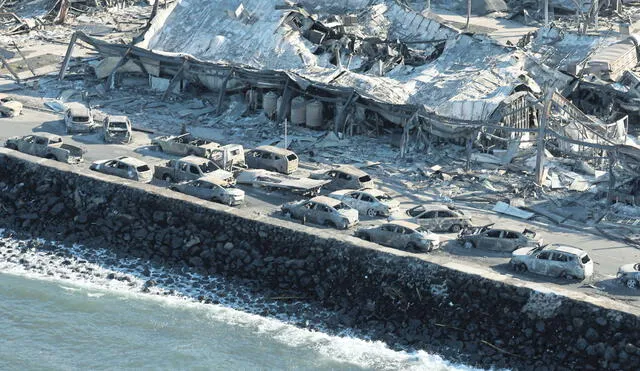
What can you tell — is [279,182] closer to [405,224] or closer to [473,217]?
[405,224]

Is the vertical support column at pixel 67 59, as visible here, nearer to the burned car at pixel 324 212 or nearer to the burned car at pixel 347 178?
the burned car at pixel 347 178

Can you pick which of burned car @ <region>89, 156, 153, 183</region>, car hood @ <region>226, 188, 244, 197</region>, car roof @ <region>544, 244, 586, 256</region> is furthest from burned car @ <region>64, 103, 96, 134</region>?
car roof @ <region>544, 244, 586, 256</region>

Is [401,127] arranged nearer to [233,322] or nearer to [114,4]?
[233,322]

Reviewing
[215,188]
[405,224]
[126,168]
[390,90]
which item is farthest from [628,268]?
[126,168]

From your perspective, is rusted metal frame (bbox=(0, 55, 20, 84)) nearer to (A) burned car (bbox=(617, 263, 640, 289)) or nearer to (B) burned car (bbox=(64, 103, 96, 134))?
(B) burned car (bbox=(64, 103, 96, 134))

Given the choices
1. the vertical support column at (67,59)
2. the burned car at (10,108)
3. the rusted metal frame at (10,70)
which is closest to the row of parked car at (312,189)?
the burned car at (10,108)

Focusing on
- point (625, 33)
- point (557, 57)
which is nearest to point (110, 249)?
point (557, 57)
